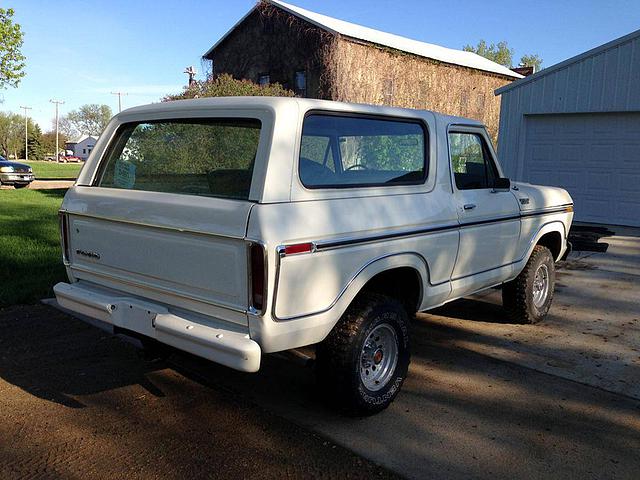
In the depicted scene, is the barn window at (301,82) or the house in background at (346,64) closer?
the house in background at (346,64)

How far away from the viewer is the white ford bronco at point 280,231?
3000mm

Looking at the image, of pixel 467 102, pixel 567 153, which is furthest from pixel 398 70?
pixel 567 153

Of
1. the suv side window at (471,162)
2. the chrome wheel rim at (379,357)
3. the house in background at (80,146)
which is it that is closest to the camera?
the chrome wheel rim at (379,357)

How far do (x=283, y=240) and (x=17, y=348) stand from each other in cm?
302

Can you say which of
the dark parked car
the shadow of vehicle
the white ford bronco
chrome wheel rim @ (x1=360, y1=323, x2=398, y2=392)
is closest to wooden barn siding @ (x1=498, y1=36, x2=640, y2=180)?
the shadow of vehicle

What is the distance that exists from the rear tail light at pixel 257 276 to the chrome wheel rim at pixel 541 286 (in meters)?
3.52

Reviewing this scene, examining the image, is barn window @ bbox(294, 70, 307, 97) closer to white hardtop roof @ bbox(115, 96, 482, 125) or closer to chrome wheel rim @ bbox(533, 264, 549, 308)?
chrome wheel rim @ bbox(533, 264, 549, 308)

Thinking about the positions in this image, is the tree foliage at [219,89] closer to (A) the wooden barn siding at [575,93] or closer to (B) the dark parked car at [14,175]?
(A) the wooden barn siding at [575,93]

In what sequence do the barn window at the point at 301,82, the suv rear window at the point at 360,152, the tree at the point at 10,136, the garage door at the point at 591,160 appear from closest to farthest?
the suv rear window at the point at 360,152 < the garage door at the point at 591,160 < the barn window at the point at 301,82 < the tree at the point at 10,136

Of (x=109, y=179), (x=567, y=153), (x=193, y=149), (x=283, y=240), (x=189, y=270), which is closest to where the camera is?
(x=283, y=240)

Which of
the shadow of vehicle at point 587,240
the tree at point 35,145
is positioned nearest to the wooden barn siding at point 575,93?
the shadow of vehicle at point 587,240

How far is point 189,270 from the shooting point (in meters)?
3.20

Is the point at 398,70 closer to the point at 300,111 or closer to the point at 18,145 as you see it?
the point at 300,111

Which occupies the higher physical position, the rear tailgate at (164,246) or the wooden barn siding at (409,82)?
the wooden barn siding at (409,82)
